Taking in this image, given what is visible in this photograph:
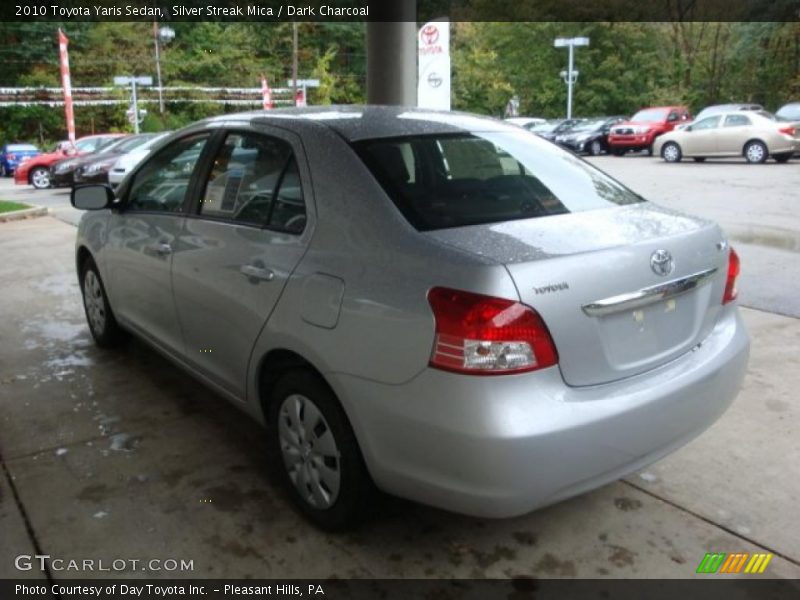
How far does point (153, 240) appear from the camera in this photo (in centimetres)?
395

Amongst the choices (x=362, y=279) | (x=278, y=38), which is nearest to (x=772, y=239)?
(x=362, y=279)

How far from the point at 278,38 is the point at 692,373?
5128 centimetres

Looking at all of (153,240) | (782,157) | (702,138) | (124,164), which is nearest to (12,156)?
(124,164)

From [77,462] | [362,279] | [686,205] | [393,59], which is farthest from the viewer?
[686,205]

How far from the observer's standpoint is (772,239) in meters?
Answer: 8.82

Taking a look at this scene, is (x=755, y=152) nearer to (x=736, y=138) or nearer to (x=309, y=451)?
(x=736, y=138)

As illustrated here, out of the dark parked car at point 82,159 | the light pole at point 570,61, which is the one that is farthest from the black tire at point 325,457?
the light pole at point 570,61

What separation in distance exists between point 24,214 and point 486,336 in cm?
1268

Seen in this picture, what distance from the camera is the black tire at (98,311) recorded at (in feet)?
16.2

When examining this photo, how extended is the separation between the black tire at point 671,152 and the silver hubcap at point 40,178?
18.1 meters

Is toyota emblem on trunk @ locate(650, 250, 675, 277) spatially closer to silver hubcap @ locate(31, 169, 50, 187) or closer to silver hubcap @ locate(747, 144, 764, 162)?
silver hubcap @ locate(747, 144, 764, 162)

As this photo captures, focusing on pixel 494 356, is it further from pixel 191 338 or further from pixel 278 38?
pixel 278 38

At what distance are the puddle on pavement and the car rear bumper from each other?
667 cm

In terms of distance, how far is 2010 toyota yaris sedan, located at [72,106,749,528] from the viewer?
2.28 metres
